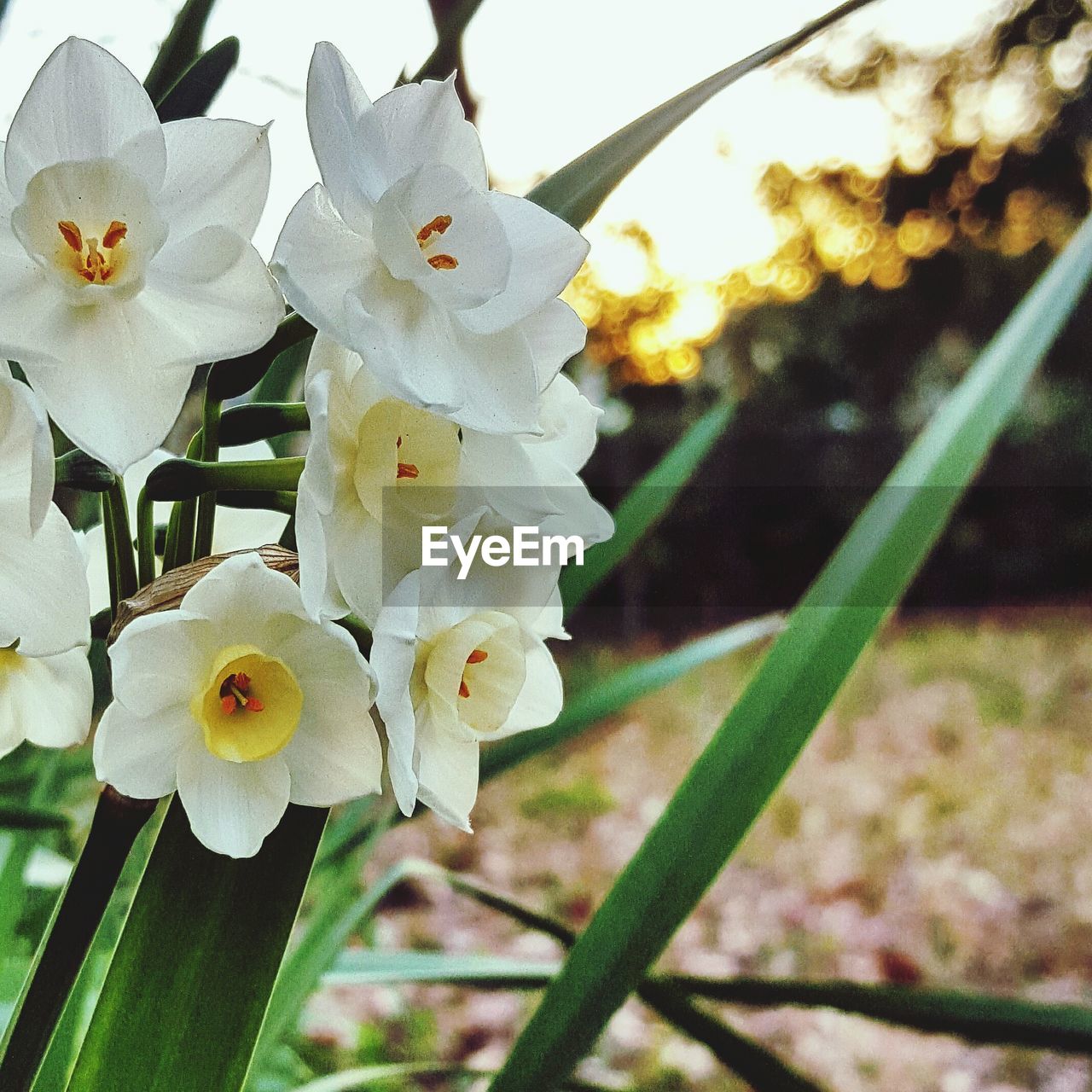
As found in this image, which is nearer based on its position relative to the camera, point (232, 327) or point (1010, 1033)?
point (232, 327)

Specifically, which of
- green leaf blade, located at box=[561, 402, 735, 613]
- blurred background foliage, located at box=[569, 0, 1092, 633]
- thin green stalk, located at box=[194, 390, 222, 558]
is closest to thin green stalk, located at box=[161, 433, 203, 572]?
thin green stalk, located at box=[194, 390, 222, 558]

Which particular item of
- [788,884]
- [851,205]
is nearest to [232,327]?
[788,884]

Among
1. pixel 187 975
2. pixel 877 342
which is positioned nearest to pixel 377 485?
pixel 187 975

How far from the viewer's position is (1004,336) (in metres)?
0.42

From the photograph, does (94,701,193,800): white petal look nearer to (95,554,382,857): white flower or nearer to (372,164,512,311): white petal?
(95,554,382,857): white flower

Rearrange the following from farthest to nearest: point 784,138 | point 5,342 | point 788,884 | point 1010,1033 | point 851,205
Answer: point 851,205 → point 784,138 → point 788,884 → point 1010,1033 → point 5,342

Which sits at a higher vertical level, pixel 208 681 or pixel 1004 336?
pixel 1004 336

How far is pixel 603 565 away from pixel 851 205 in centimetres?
432

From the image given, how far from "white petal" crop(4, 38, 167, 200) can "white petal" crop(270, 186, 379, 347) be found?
0.11 feet

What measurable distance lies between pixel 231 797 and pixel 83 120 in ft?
0.47

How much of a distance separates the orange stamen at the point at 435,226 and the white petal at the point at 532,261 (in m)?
0.01

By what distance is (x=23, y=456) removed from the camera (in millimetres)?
200

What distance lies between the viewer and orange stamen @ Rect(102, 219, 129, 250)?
204 mm

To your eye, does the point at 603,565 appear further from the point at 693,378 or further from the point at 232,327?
the point at 693,378
